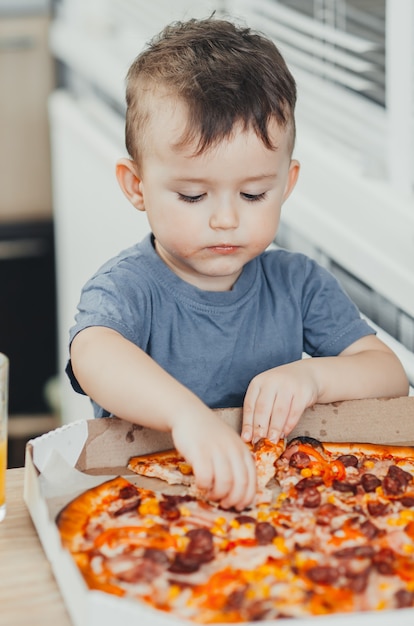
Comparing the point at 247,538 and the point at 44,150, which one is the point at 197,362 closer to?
the point at 247,538

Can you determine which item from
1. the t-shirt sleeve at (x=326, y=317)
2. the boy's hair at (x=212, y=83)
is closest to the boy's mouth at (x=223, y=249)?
the boy's hair at (x=212, y=83)

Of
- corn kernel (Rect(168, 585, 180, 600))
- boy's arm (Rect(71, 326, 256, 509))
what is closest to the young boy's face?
boy's arm (Rect(71, 326, 256, 509))

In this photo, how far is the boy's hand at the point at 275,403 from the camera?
1.03 meters

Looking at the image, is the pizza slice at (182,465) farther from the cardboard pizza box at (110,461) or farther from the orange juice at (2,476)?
the orange juice at (2,476)

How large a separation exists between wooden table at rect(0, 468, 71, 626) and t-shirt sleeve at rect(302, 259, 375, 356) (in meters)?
0.46

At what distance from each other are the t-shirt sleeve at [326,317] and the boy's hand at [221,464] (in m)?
0.40

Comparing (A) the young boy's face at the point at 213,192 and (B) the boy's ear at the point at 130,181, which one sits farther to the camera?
(B) the boy's ear at the point at 130,181

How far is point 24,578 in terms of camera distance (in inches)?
32.5

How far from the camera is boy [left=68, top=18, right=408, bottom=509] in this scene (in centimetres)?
103

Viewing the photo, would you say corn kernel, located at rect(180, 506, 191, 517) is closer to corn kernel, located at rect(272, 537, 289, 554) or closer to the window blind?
corn kernel, located at rect(272, 537, 289, 554)

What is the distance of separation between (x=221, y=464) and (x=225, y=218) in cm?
29

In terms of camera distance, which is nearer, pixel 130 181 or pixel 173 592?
pixel 173 592

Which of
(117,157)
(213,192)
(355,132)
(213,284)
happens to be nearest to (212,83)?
(213,192)

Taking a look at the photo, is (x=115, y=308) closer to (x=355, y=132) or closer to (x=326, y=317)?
(x=326, y=317)
